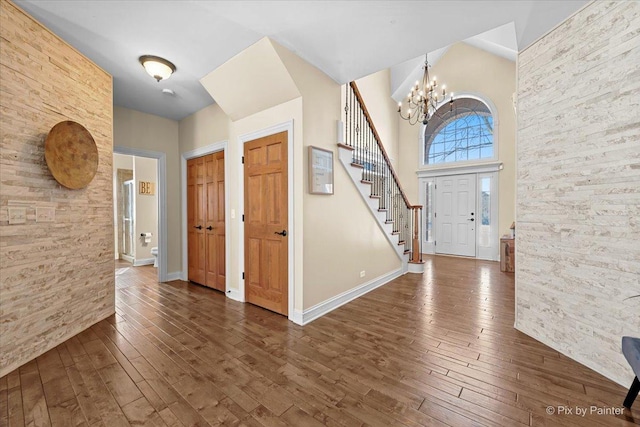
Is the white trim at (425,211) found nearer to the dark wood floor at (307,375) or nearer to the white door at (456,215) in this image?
the white door at (456,215)

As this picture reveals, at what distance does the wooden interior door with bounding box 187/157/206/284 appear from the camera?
14.3 ft

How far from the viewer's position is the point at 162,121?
4.48 metres

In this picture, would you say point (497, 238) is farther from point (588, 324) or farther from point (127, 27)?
point (127, 27)

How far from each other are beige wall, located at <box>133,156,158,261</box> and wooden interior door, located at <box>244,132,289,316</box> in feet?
12.4

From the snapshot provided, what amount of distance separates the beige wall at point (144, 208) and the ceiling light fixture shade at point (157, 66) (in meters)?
3.64

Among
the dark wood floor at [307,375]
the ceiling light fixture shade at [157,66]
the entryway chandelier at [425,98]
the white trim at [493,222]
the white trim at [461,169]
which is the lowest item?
the dark wood floor at [307,375]

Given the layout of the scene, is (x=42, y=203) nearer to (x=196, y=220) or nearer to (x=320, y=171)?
(x=196, y=220)

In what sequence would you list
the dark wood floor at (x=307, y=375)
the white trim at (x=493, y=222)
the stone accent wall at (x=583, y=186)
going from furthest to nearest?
the white trim at (x=493, y=222) → the stone accent wall at (x=583, y=186) → the dark wood floor at (x=307, y=375)

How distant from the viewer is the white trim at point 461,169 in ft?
20.1

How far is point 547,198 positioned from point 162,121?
5.48 meters

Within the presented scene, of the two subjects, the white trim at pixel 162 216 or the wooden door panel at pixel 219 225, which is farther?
the white trim at pixel 162 216

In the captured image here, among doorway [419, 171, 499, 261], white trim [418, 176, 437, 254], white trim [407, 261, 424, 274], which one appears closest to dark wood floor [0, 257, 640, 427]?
white trim [407, 261, 424, 274]

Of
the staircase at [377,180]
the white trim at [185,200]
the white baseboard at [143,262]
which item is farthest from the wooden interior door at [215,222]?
the white baseboard at [143,262]

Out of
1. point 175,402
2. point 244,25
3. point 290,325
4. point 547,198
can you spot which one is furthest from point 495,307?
point 244,25
